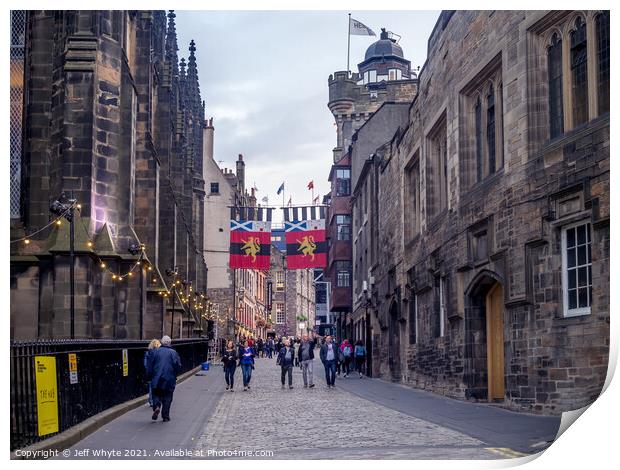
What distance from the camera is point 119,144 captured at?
26594 mm

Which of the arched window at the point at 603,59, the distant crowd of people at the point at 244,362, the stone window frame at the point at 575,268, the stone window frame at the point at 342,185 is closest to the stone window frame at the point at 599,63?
the arched window at the point at 603,59

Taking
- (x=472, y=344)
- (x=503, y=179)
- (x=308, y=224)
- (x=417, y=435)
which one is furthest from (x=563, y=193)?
(x=308, y=224)

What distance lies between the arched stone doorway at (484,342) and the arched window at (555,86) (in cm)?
514

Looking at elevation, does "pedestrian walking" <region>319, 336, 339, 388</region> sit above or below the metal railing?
below

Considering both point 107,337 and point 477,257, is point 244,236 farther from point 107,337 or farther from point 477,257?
point 477,257

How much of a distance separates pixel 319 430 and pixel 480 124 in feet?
31.1

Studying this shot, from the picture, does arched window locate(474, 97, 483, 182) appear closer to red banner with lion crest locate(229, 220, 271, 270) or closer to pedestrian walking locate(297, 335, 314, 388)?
pedestrian walking locate(297, 335, 314, 388)

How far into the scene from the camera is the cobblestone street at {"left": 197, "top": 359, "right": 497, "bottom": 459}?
41.6ft

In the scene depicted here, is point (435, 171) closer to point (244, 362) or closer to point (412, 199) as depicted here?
point (412, 199)

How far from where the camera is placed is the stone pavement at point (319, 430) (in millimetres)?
12344

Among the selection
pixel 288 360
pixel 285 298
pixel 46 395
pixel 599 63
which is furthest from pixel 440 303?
pixel 285 298

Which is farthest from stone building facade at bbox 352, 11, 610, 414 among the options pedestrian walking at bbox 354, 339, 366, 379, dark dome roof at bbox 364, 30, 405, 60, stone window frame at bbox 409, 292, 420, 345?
dark dome roof at bbox 364, 30, 405, 60

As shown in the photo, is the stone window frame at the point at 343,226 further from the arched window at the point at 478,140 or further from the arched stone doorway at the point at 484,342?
the arched stone doorway at the point at 484,342

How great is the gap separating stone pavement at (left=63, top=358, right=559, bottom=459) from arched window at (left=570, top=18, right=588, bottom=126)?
5.16m
